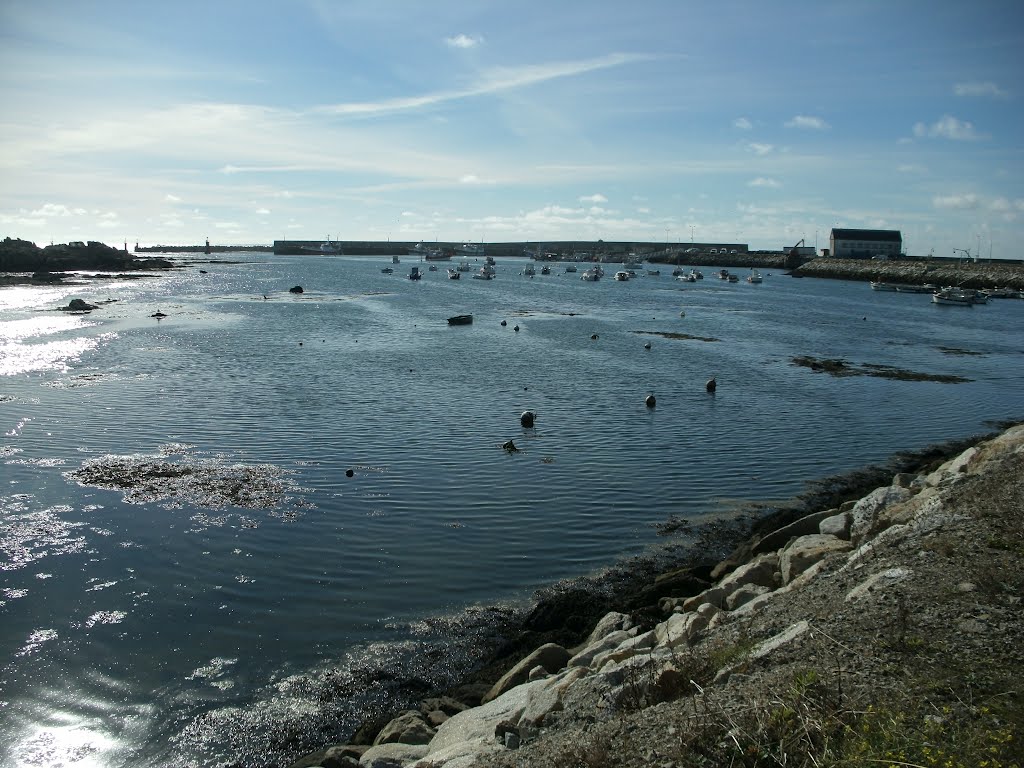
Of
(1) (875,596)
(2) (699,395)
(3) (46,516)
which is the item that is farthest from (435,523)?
(2) (699,395)

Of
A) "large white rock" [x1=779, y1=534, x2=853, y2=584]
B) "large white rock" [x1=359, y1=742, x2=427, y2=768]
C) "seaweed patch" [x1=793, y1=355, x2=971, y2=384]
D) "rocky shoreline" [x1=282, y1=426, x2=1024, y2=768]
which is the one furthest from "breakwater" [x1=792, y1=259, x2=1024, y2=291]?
"large white rock" [x1=359, y1=742, x2=427, y2=768]

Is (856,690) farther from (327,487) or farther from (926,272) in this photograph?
(926,272)

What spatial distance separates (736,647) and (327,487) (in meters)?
13.2

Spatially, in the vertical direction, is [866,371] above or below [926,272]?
below

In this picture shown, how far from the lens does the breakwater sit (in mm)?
108062

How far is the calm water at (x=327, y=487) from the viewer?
1123cm

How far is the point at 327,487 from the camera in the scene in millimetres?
19516

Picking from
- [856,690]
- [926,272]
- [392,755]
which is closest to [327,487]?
[392,755]

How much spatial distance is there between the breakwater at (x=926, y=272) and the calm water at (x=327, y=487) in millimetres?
67718

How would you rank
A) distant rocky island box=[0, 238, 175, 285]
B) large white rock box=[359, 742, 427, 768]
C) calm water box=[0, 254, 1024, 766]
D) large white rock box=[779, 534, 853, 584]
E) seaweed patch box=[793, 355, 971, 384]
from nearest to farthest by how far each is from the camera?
large white rock box=[359, 742, 427, 768], calm water box=[0, 254, 1024, 766], large white rock box=[779, 534, 853, 584], seaweed patch box=[793, 355, 971, 384], distant rocky island box=[0, 238, 175, 285]

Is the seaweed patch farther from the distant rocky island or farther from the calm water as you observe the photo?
the distant rocky island

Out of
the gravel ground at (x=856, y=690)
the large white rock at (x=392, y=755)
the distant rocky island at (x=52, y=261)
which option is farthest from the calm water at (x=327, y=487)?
the distant rocky island at (x=52, y=261)

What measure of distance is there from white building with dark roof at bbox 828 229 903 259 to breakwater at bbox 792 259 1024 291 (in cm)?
702

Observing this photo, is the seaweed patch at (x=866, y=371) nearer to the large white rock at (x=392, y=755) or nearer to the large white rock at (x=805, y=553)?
the large white rock at (x=805, y=553)
